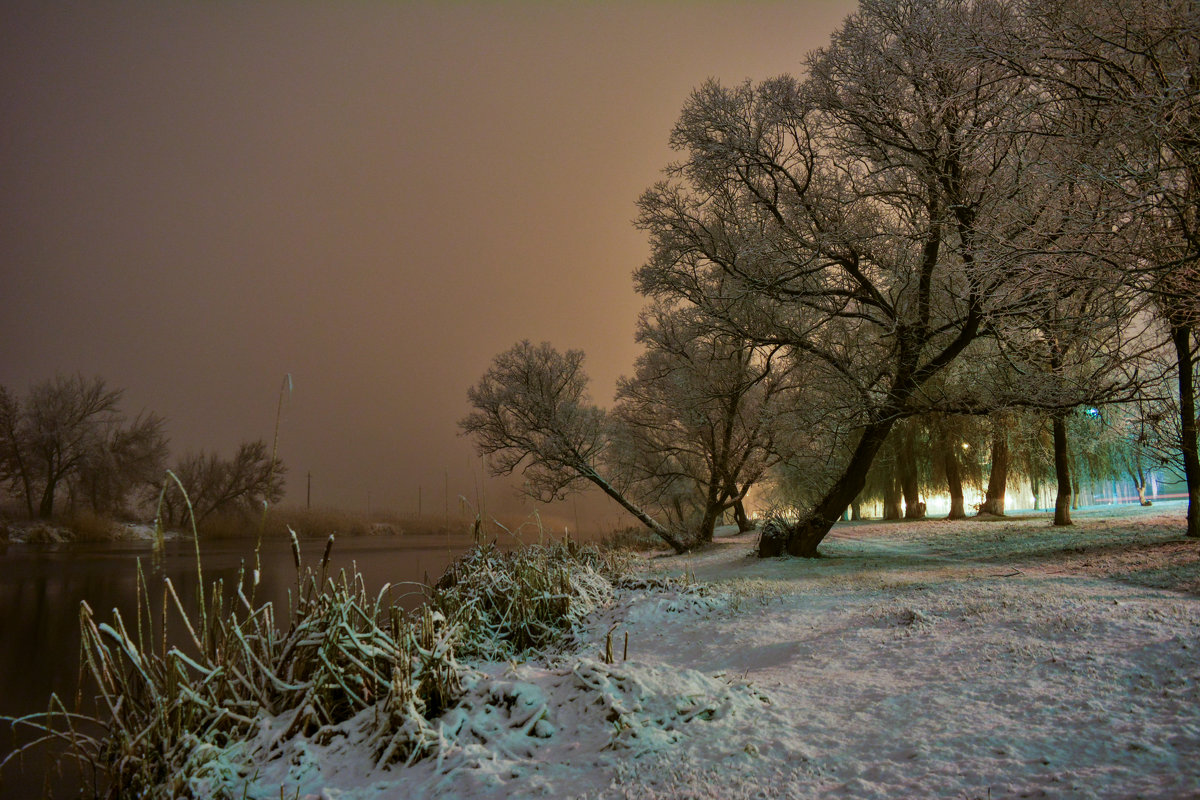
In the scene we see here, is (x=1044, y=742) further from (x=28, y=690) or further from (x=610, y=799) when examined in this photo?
(x=28, y=690)

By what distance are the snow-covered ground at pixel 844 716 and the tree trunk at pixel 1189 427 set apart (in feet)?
13.9

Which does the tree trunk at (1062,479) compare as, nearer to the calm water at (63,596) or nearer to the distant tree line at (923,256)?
the distant tree line at (923,256)

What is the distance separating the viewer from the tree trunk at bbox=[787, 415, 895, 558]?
9.54 metres

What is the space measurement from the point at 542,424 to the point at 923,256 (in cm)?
719

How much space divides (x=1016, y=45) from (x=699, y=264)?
19.6ft

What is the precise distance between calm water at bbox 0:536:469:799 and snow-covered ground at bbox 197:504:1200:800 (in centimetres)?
159

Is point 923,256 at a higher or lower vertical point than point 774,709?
higher

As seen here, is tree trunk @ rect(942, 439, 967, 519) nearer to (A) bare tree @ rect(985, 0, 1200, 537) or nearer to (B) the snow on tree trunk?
(B) the snow on tree trunk

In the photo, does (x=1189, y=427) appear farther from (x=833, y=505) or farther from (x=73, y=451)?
(x=73, y=451)

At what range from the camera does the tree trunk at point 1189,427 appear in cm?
850

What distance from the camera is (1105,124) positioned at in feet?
17.0

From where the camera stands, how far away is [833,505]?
9828 millimetres

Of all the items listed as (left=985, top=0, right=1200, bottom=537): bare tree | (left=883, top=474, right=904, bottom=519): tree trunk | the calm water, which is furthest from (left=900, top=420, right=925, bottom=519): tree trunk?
the calm water

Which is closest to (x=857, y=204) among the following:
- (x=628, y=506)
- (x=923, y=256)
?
(x=923, y=256)
